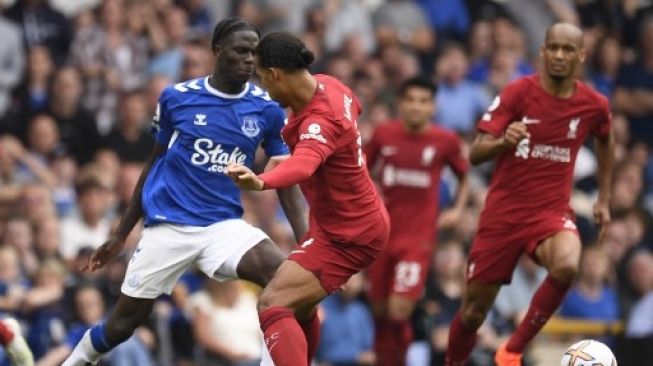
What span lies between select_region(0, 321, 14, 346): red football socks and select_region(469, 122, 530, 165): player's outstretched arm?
3.49m

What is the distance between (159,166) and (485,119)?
7.78 ft

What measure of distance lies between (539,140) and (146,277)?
2.96m

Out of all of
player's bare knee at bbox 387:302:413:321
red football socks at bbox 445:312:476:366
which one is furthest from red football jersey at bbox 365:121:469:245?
red football socks at bbox 445:312:476:366

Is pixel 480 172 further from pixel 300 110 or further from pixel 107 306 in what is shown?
pixel 300 110

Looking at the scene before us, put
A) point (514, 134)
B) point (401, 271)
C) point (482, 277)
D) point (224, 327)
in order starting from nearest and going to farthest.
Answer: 1. point (514, 134)
2. point (482, 277)
3. point (401, 271)
4. point (224, 327)

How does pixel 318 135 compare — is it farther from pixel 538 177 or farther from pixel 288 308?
pixel 538 177

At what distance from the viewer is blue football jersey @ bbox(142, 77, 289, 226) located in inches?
484

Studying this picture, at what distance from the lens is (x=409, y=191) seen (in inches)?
631

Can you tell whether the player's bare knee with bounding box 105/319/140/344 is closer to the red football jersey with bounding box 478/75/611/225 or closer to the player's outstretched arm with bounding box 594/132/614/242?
the red football jersey with bounding box 478/75/611/225

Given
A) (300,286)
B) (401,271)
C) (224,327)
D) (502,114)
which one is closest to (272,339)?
(300,286)

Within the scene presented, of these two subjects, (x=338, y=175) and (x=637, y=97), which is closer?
(x=338, y=175)

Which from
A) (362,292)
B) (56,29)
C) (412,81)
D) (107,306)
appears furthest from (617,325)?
(56,29)

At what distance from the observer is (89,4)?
20.5 m

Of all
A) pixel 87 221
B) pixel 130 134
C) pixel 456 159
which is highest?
pixel 456 159
